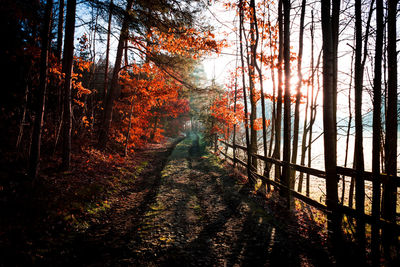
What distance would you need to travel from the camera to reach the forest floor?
3.23 m

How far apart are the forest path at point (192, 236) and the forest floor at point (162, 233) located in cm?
2

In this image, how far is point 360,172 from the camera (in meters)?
3.38

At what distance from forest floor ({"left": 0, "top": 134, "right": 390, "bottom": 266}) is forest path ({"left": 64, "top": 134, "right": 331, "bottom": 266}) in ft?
0.06

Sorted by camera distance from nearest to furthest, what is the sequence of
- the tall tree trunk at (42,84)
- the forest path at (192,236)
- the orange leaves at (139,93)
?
the forest path at (192,236) → the tall tree trunk at (42,84) → the orange leaves at (139,93)

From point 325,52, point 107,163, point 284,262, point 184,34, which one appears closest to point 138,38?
point 184,34

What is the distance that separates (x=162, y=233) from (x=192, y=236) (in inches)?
27.9

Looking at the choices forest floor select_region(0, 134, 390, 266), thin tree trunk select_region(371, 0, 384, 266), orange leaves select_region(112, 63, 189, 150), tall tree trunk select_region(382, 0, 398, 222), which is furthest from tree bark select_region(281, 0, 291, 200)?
orange leaves select_region(112, 63, 189, 150)

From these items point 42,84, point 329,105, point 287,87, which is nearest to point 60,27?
point 42,84

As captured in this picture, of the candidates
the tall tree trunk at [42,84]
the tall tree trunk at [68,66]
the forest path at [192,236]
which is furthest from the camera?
the tall tree trunk at [68,66]

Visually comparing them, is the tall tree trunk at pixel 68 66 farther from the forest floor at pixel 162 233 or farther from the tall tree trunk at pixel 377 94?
the tall tree trunk at pixel 377 94

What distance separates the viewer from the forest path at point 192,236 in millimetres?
3387

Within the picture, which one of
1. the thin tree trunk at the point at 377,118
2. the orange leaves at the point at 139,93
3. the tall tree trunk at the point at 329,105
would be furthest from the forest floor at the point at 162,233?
the orange leaves at the point at 139,93

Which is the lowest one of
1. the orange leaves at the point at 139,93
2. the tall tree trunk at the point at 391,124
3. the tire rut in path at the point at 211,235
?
the tire rut in path at the point at 211,235

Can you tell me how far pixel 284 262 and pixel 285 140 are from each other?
3.57 m
